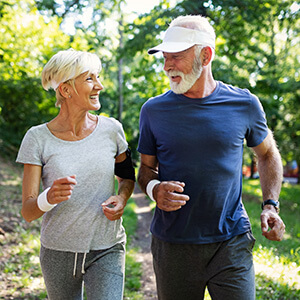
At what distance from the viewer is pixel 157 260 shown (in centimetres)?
289

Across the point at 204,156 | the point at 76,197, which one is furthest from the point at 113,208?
the point at 204,156

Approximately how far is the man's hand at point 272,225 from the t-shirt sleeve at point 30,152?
4.89 ft

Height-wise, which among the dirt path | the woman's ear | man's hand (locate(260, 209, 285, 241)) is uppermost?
the woman's ear

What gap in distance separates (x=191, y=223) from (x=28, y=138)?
3.93ft

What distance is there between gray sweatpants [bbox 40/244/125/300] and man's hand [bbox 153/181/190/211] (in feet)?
1.61

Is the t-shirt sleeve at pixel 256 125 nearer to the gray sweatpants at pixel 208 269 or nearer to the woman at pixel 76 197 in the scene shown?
the gray sweatpants at pixel 208 269

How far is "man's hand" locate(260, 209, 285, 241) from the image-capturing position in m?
2.64

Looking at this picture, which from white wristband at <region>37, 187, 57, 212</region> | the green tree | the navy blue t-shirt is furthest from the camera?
the green tree

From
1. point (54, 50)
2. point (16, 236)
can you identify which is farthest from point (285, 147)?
point (16, 236)

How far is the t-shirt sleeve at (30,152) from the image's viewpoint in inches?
103

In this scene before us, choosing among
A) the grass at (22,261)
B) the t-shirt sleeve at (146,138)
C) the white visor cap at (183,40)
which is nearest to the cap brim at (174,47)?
the white visor cap at (183,40)

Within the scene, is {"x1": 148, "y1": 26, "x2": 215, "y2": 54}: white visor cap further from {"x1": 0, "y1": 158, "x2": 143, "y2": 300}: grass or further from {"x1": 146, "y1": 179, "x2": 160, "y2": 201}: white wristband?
{"x1": 0, "y1": 158, "x2": 143, "y2": 300}: grass

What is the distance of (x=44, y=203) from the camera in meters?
2.49

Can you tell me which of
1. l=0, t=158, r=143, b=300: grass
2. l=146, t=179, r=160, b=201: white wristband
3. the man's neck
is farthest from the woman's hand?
l=0, t=158, r=143, b=300: grass
